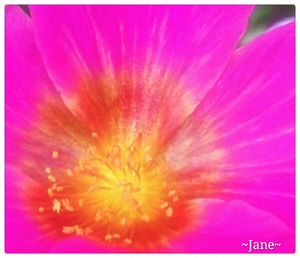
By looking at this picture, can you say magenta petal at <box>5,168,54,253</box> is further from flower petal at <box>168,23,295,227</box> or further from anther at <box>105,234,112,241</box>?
flower petal at <box>168,23,295,227</box>

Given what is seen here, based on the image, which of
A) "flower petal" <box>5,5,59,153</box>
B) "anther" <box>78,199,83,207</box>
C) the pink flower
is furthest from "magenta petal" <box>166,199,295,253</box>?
"flower petal" <box>5,5,59,153</box>

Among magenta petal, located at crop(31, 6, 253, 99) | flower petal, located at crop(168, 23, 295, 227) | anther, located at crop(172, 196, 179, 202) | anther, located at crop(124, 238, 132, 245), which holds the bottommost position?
anther, located at crop(124, 238, 132, 245)

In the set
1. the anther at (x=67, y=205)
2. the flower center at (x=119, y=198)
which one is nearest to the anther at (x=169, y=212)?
the flower center at (x=119, y=198)

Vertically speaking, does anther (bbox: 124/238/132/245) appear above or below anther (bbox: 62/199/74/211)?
below

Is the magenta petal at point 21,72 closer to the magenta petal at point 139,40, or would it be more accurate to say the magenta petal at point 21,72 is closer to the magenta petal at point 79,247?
the magenta petal at point 139,40

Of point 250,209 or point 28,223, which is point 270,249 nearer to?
point 250,209

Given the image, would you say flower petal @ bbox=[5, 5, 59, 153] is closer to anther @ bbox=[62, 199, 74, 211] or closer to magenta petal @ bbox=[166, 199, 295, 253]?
anther @ bbox=[62, 199, 74, 211]

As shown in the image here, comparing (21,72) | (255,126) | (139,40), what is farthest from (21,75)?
(255,126)

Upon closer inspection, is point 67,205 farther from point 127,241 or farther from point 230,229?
point 230,229
